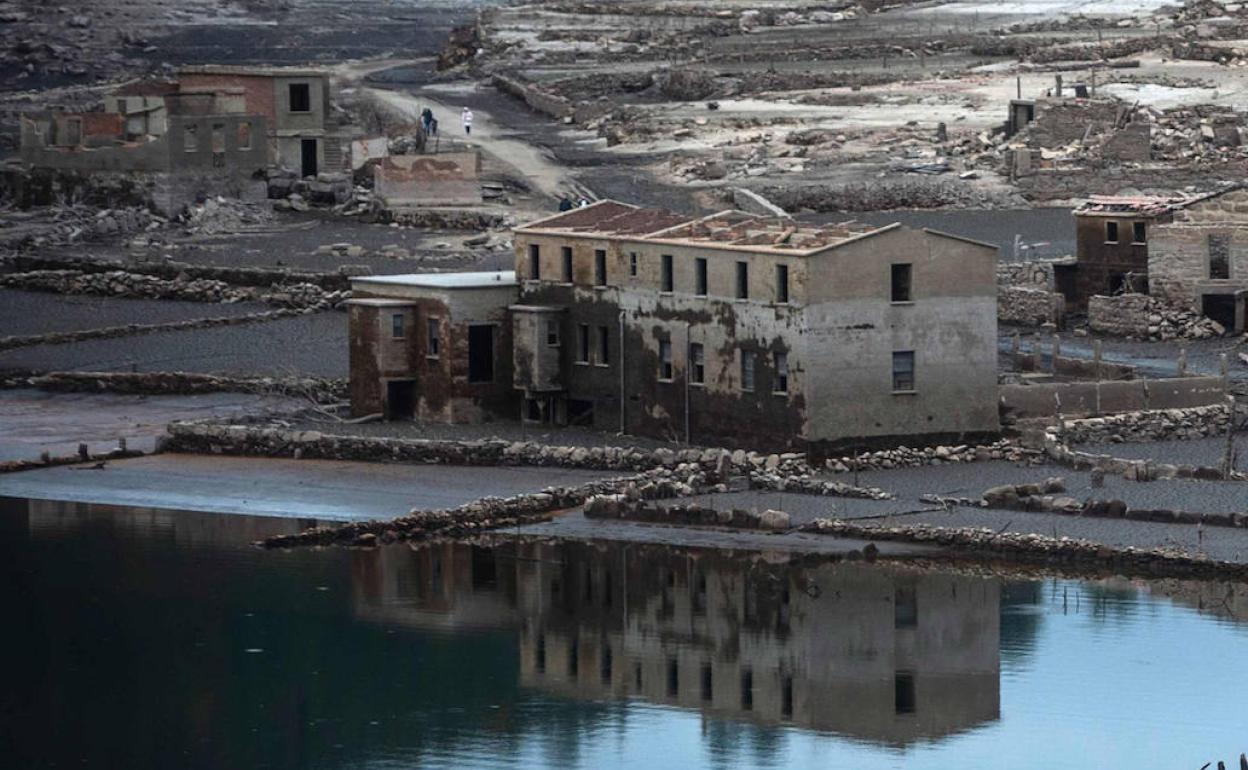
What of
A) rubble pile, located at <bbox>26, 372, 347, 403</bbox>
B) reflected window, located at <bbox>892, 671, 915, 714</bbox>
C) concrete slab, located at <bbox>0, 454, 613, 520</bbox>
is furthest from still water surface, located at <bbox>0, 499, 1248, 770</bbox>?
rubble pile, located at <bbox>26, 372, 347, 403</bbox>

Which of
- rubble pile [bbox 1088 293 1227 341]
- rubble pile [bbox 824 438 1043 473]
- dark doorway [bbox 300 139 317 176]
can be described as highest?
dark doorway [bbox 300 139 317 176]

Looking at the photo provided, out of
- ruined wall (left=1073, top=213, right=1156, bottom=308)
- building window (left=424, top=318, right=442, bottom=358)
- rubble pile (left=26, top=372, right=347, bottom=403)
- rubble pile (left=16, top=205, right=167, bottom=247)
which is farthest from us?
rubble pile (left=16, top=205, right=167, bottom=247)

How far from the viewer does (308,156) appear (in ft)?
317

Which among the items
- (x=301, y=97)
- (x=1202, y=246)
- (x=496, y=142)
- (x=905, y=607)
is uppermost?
(x=301, y=97)

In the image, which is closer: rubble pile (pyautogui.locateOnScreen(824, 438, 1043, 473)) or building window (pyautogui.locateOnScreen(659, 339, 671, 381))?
rubble pile (pyautogui.locateOnScreen(824, 438, 1043, 473))

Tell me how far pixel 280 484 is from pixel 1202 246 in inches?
770

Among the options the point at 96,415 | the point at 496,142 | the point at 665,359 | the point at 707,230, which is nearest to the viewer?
the point at 665,359

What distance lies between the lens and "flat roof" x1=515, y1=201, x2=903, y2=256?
58.3m

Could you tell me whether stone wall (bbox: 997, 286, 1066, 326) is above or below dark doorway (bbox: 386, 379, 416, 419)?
above

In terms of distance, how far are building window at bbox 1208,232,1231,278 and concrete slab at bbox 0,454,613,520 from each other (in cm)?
1680

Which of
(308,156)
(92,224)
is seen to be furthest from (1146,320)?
(308,156)

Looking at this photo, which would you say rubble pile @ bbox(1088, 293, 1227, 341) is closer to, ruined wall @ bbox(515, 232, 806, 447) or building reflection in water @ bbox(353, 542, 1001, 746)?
ruined wall @ bbox(515, 232, 806, 447)

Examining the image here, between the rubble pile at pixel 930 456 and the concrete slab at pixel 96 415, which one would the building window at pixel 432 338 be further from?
the rubble pile at pixel 930 456

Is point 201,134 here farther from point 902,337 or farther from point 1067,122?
point 902,337
